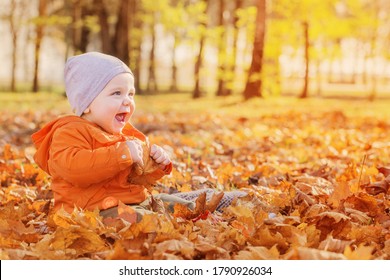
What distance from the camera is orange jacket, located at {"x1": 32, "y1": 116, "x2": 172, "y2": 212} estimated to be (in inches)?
135

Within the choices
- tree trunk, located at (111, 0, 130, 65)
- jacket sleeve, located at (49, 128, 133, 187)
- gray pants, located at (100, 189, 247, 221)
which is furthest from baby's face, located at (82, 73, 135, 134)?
tree trunk, located at (111, 0, 130, 65)

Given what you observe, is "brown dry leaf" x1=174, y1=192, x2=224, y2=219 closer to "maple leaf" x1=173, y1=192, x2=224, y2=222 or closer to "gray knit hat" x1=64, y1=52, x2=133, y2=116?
"maple leaf" x1=173, y1=192, x2=224, y2=222

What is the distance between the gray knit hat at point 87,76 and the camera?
3568mm

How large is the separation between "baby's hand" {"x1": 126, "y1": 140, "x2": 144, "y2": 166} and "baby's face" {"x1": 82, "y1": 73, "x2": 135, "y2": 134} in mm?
193

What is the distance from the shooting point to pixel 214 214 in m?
3.75

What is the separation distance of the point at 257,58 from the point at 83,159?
16223mm

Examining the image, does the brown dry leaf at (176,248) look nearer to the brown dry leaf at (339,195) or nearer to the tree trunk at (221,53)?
the brown dry leaf at (339,195)

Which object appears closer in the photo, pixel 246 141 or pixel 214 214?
pixel 214 214

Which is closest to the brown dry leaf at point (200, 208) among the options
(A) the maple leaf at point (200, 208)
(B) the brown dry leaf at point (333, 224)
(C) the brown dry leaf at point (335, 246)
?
(A) the maple leaf at point (200, 208)

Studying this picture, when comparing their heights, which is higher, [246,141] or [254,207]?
[254,207]

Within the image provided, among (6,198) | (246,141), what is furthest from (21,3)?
(6,198)

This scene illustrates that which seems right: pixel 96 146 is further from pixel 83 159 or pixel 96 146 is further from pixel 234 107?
pixel 234 107
